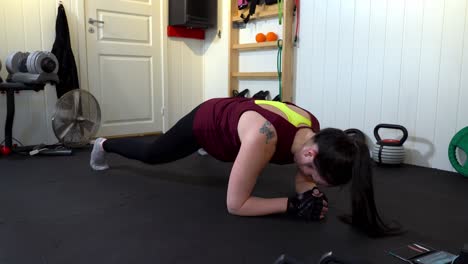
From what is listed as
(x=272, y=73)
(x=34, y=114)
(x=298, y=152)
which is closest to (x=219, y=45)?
(x=272, y=73)

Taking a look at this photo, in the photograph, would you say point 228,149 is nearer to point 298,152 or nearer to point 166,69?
point 298,152

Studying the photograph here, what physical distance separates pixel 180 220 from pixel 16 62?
2.32 meters

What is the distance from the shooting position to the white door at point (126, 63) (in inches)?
158

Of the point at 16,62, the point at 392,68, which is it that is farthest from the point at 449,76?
the point at 16,62

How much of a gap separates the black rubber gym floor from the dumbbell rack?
0.65 m

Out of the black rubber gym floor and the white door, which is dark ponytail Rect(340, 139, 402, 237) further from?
the white door

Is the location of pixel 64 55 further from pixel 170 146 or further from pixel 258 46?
pixel 170 146

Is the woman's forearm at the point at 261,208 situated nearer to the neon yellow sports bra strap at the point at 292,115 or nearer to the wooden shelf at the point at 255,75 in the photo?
the neon yellow sports bra strap at the point at 292,115

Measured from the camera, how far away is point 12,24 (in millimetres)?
3441

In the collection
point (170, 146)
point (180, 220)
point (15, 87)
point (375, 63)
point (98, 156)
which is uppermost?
point (375, 63)

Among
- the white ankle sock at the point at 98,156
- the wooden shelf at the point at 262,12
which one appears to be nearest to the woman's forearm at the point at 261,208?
the white ankle sock at the point at 98,156

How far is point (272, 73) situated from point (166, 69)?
1.36 metres

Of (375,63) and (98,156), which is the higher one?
(375,63)

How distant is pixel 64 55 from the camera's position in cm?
364
